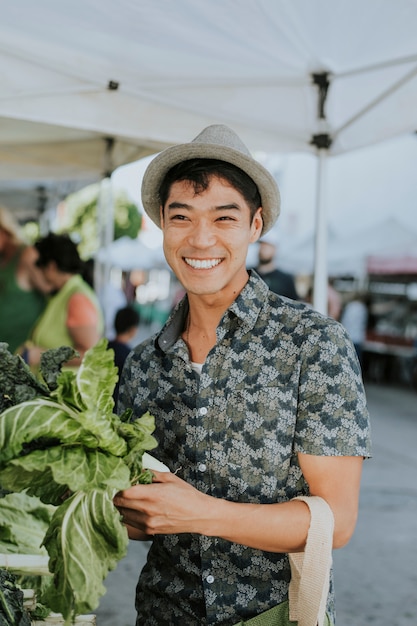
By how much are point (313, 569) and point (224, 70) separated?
10.1ft

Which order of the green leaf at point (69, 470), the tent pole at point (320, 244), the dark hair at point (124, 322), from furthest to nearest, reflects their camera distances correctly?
1. the dark hair at point (124, 322)
2. the tent pole at point (320, 244)
3. the green leaf at point (69, 470)

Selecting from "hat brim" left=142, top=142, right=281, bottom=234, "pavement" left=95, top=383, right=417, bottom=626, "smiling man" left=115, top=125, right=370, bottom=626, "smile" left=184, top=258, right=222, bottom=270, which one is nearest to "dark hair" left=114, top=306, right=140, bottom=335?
"pavement" left=95, top=383, right=417, bottom=626

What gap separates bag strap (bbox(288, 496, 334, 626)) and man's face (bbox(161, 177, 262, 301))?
2.04ft

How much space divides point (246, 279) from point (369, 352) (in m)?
14.8

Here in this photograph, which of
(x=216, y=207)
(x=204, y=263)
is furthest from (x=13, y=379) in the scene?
(x=216, y=207)

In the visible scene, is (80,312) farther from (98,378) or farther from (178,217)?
(98,378)

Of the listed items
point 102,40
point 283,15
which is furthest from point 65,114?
point 283,15

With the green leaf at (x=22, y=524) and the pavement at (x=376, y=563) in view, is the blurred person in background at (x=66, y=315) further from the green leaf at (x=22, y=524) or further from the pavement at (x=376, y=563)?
the green leaf at (x=22, y=524)

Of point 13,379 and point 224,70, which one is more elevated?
point 224,70

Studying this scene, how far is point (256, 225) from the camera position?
81.8 inches

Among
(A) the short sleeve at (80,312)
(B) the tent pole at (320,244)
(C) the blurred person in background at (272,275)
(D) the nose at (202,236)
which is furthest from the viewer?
(C) the blurred person in background at (272,275)

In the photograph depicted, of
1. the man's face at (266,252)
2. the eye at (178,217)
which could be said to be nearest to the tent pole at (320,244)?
the eye at (178,217)

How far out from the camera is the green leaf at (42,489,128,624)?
146 centimetres

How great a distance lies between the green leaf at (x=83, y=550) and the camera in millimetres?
1456
